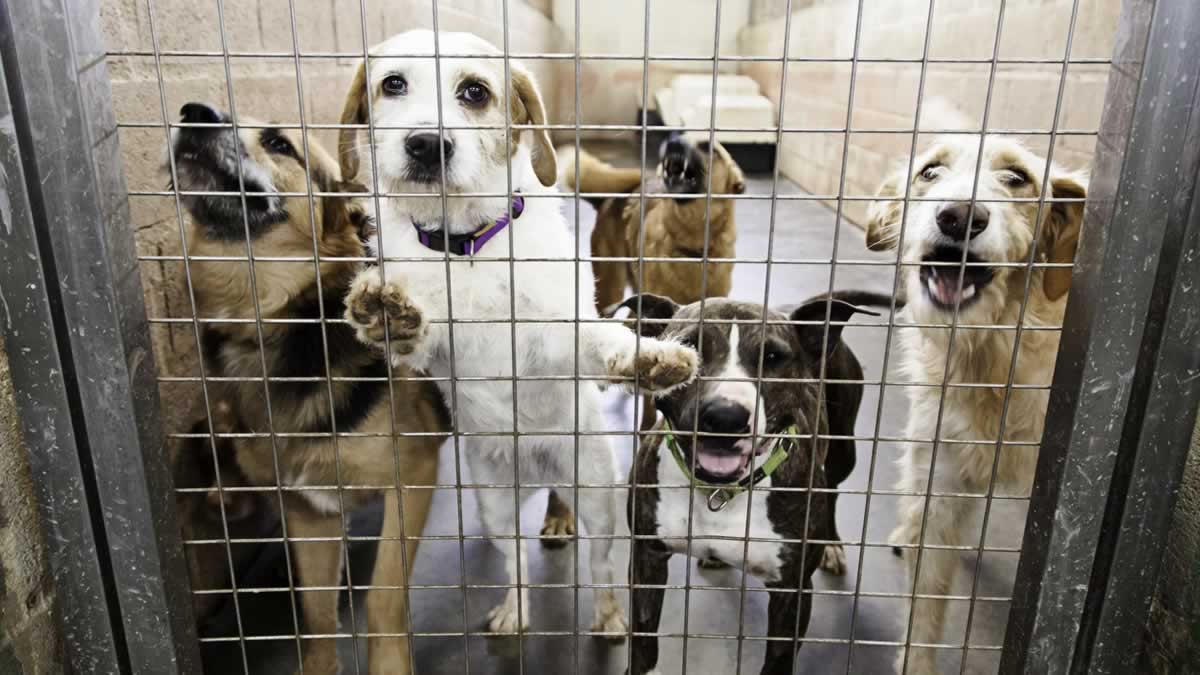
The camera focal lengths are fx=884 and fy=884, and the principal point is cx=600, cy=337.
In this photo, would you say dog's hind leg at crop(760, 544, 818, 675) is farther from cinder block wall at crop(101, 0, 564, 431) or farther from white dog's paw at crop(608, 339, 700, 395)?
cinder block wall at crop(101, 0, 564, 431)

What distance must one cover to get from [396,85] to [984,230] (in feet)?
3.81

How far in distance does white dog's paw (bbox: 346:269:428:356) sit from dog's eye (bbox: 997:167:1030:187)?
1213 mm

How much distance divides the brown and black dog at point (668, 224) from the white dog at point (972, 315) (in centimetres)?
124

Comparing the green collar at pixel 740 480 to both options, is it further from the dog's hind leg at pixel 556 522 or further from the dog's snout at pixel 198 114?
A: the dog's snout at pixel 198 114

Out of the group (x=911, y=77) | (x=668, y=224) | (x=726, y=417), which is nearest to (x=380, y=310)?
(x=726, y=417)

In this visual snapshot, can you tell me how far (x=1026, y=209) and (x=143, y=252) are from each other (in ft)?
6.46

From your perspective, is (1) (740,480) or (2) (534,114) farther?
(2) (534,114)

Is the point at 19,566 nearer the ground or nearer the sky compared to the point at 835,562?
nearer the sky

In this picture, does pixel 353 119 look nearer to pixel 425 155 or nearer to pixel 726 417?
pixel 425 155

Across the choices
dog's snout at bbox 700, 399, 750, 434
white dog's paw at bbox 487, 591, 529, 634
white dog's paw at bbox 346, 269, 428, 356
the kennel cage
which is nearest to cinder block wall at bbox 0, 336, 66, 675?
the kennel cage

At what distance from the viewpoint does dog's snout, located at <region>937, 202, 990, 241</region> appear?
1.63m

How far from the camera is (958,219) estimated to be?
1.64m

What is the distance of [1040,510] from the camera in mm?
1437

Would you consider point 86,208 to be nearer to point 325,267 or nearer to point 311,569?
point 325,267
